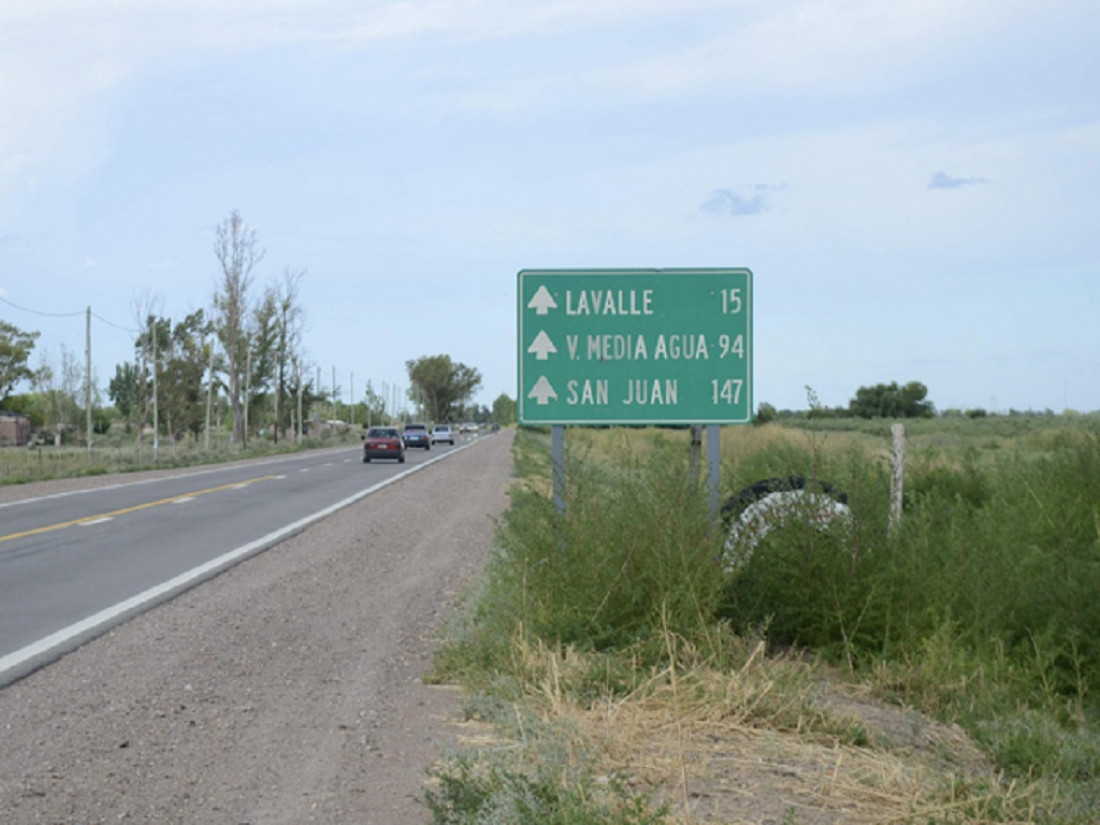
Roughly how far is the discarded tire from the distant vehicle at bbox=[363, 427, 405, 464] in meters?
39.8

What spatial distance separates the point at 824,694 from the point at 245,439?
237 ft

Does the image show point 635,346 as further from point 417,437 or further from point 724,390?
point 417,437

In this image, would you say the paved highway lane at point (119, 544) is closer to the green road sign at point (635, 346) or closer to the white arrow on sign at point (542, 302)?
the green road sign at point (635, 346)

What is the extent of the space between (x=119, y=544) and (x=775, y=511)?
10661 mm

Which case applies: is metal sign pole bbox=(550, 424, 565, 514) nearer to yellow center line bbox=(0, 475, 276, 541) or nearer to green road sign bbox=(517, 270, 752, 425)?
green road sign bbox=(517, 270, 752, 425)

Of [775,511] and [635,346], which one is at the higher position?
[635,346]

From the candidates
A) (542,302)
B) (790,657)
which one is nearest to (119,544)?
(542,302)

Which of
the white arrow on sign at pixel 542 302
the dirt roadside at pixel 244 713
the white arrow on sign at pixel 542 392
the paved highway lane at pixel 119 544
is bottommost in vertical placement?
the dirt roadside at pixel 244 713

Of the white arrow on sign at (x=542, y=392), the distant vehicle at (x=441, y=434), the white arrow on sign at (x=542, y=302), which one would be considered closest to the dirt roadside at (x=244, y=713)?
the white arrow on sign at (x=542, y=392)

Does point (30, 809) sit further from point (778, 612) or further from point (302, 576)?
point (302, 576)

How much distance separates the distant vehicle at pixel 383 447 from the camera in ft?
156

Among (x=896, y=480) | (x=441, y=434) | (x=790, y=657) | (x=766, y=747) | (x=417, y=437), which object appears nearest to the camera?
(x=766, y=747)

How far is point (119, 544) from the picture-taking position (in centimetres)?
1580

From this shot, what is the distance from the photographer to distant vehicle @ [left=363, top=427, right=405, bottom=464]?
47625 millimetres
